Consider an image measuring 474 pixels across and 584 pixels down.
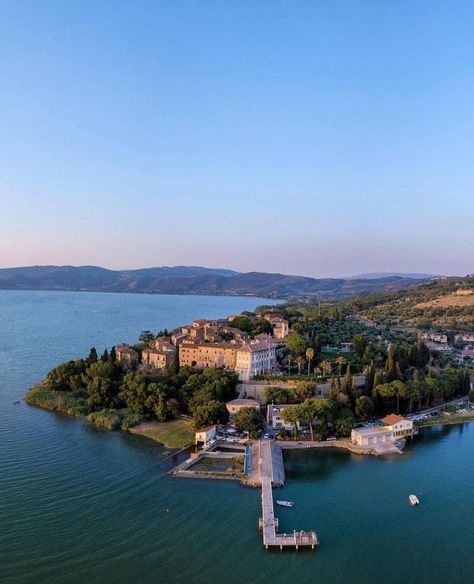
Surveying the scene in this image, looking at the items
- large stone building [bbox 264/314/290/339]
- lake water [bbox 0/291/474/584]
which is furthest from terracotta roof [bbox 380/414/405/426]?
large stone building [bbox 264/314/290/339]

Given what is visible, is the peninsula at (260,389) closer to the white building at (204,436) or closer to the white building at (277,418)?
the white building at (277,418)

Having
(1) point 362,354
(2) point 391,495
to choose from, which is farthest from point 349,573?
(1) point 362,354

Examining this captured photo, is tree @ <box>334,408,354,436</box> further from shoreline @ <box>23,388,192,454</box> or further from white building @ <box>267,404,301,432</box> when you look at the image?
shoreline @ <box>23,388,192,454</box>

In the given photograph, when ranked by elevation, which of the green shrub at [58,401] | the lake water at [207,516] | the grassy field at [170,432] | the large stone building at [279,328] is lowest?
the lake water at [207,516]

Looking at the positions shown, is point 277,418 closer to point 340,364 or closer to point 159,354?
point 340,364

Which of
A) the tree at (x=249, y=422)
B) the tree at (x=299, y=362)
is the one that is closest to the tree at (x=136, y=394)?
the tree at (x=249, y=422)

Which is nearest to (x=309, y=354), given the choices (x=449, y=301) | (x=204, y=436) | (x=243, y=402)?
(x=243, y=402)

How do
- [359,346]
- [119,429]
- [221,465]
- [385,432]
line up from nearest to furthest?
[221,465]
[385,432]
[119,429]
[359,346]

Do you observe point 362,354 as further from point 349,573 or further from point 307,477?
point 349,573
